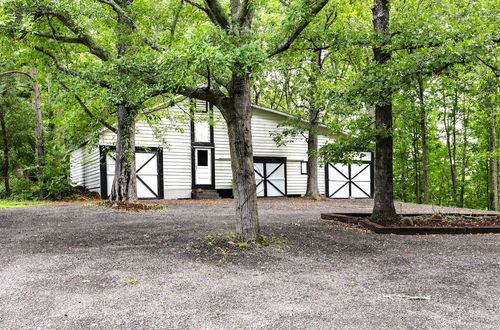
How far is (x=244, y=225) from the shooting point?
641 cm

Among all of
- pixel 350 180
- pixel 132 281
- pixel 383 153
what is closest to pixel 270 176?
pixel 350 180

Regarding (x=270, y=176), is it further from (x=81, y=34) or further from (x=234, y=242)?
(x=81, y=34)

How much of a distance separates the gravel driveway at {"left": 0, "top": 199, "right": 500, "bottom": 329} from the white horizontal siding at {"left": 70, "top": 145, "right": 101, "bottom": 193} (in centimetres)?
1103

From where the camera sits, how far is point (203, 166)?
19.0m

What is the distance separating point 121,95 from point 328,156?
5428 mm

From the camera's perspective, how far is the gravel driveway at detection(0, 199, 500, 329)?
3.38 metres

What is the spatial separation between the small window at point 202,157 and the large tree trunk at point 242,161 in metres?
12.7

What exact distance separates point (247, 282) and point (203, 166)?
48.4 feet

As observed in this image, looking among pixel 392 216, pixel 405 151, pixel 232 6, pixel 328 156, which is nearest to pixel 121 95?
pixel 232 6

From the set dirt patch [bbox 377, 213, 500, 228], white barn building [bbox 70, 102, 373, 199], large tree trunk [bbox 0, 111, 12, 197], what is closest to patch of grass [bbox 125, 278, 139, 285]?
dirt patch [bbox 377, 213, 500, 228]

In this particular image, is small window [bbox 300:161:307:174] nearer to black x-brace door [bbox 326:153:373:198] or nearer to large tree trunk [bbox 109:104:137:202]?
black x-brace door [bbox 326:153:373:198]

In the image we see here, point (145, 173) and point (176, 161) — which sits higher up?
point (176, 161)

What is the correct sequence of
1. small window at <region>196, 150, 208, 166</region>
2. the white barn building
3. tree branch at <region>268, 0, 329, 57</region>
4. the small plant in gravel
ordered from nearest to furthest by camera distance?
tree branch at <region>268, 0, 329, 57</region>, the small plant in gravel, the white barn building, small window at <region>196, 150, 208, 166</region>

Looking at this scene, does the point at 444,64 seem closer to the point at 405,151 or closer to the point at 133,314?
the point at 133,314
